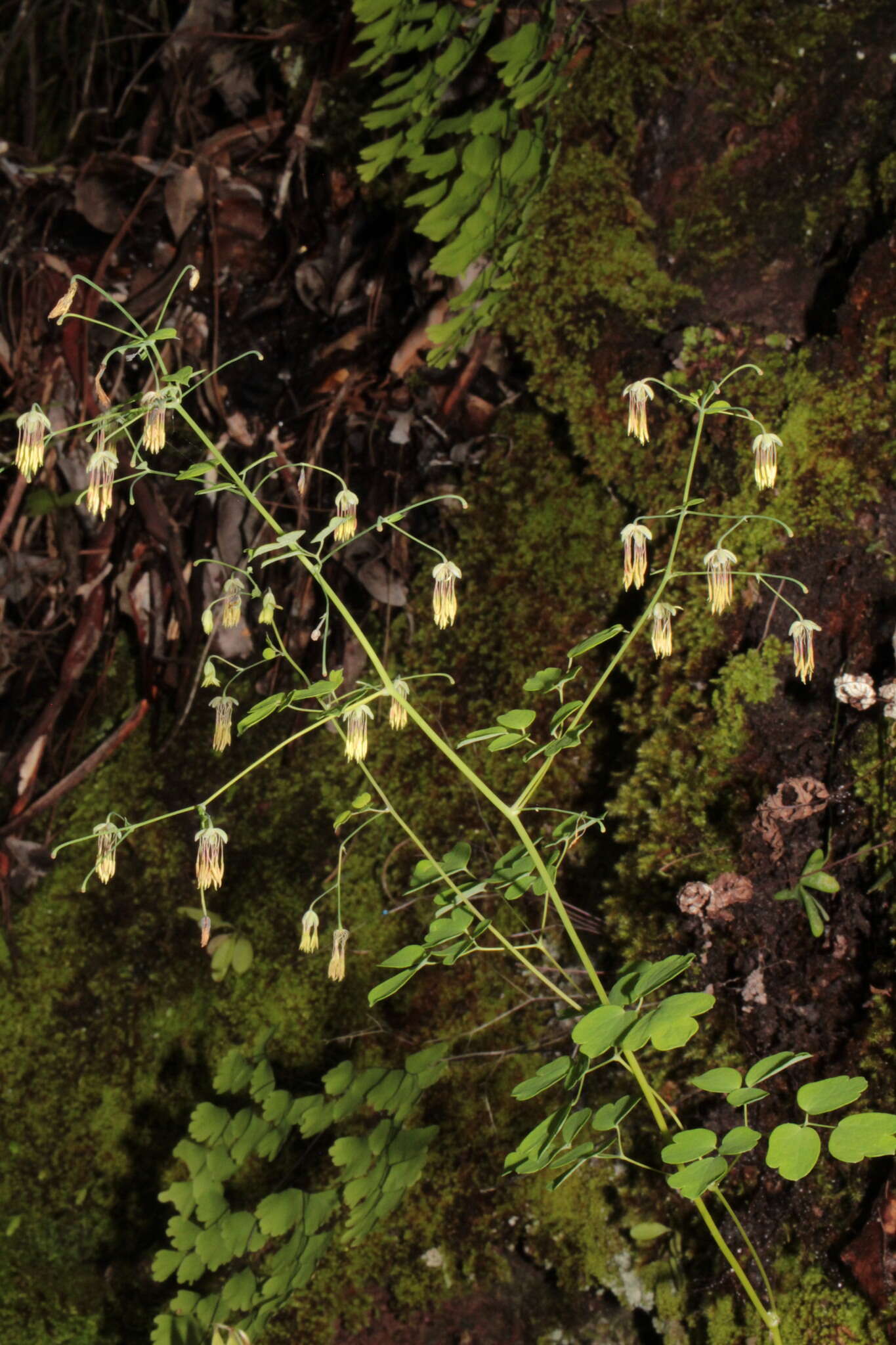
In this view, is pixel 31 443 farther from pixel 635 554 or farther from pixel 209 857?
pixel 635 554

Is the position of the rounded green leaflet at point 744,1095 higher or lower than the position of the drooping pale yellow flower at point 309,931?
higher

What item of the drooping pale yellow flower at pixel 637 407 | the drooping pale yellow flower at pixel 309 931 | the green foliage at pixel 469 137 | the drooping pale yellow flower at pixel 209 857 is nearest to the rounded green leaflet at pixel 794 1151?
the drooping pale yellow flower at pixel 309 931

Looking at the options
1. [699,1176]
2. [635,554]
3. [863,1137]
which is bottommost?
[699,1176]

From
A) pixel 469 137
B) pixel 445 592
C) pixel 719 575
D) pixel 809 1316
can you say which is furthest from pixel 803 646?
pixel 469 137

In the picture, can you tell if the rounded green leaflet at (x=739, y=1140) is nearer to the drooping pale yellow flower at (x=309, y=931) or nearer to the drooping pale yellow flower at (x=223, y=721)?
the drooping pale yellow flower at (x=309, y=931)

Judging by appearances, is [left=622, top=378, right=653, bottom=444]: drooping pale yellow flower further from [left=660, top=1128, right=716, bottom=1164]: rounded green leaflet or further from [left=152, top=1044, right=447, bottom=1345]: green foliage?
[left=152, top=1044, right=447, bottom=1345]: green foliage

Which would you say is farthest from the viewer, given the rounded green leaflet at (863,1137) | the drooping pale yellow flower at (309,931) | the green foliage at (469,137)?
the green foliage at (469,137)

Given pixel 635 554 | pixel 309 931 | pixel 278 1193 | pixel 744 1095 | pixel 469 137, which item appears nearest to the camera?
pixel 744 1095
